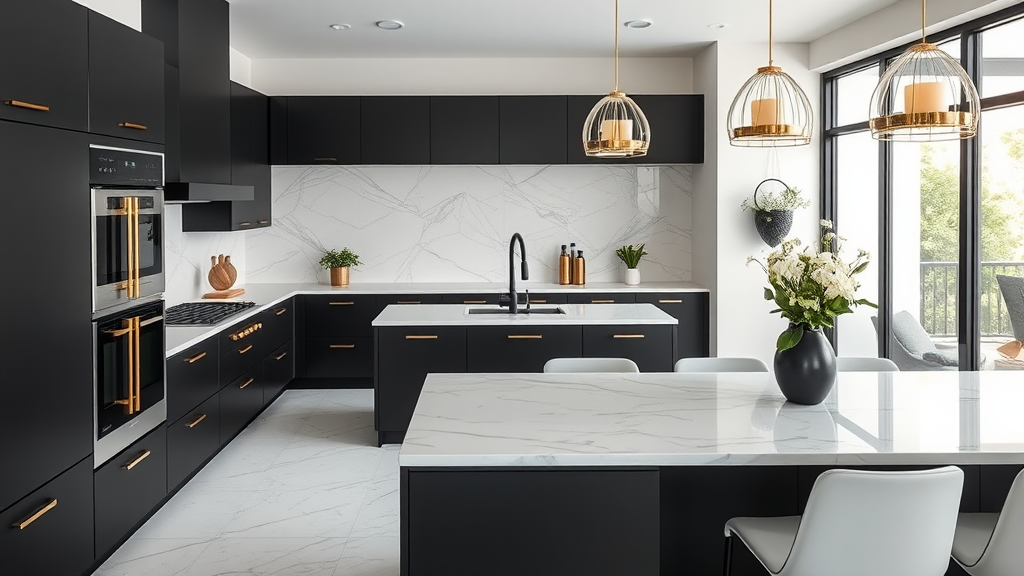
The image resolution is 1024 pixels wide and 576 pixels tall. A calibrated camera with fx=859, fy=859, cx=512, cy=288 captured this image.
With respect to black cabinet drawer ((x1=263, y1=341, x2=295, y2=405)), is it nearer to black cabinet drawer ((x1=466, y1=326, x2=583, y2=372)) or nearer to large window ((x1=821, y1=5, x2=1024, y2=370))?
black cabinet drawer ((x1=466, y1=326, x2=583, y2=372))

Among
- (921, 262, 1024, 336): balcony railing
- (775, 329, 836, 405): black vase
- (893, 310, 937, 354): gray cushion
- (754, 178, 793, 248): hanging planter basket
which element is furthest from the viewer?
(754, 178, 793, 248): hanging planter basket

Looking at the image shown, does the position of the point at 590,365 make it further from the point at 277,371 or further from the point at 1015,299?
the point at 277,371

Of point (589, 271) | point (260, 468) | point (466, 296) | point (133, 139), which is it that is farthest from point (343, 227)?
point (133, 139)

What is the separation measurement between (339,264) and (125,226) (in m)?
3.57

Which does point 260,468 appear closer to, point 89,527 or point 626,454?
point 89,527

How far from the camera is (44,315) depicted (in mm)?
2748

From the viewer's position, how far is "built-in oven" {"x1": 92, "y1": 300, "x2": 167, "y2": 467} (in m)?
3.15

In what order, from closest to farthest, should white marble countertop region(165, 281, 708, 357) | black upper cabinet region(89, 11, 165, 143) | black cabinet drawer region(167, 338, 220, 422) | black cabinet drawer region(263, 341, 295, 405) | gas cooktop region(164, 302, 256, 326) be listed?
black upper cabinet region(89, 11, 165, 143) → black cabinet drawer region(167, 338, 220, 422) → gas cooktop region(164, 302, 256, 326) → black cabinet drawer region(263, 341, 295, 405) → white marble countertop region(165, 281, 708, 357)

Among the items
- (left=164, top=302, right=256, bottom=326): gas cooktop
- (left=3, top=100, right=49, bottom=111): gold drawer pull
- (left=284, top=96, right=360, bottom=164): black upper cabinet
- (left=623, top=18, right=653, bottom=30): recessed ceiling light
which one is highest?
(left=623, top=18, right=653, bottom=30): recessed ceiling light

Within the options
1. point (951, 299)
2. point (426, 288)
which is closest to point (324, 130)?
point (426, 288)

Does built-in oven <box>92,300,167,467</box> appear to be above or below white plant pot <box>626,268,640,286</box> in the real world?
below

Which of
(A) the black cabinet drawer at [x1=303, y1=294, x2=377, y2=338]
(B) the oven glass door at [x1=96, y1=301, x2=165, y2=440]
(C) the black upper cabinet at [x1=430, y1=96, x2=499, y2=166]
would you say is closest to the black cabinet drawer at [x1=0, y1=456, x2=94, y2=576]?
(B) the oven glass door at [x1=96, y1=301, x2=165, y2=440]

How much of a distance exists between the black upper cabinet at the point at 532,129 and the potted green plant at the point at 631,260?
3.02 ft

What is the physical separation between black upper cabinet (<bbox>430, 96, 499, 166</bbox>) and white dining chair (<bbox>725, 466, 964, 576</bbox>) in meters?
5.06
